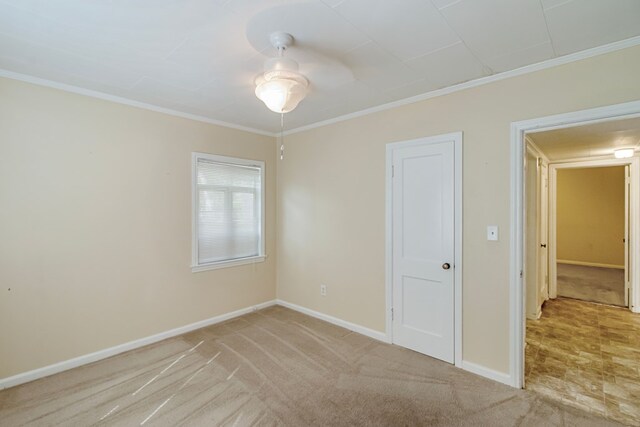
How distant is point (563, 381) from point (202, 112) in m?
4.37

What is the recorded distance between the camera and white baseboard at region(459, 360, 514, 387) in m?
2.41

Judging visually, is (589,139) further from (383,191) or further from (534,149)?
(383,191)

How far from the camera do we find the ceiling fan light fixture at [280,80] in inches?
70.6

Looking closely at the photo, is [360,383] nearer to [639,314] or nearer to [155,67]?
[155,67]

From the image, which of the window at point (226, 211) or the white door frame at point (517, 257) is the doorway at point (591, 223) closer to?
the white door frame at point (517, 257)

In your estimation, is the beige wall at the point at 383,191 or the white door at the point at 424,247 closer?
the beige wall at the point at 383,191

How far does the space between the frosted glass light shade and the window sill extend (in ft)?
7.87

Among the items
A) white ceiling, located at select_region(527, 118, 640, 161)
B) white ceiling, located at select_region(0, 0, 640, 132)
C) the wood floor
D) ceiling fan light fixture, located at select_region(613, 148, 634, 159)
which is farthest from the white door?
ceiling fan light fixture, located at select_region(613, 148, 634, 159)

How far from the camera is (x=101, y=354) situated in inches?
112

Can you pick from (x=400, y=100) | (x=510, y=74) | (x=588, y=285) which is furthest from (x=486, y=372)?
(x=588, y=285)

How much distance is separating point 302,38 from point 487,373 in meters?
2.99

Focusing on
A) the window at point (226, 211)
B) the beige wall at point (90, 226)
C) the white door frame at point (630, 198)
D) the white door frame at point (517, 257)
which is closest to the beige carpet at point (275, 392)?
the white door frame at point (517, 257)

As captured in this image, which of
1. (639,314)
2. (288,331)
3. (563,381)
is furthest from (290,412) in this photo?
(639,314)

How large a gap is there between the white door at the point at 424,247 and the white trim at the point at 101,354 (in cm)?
225
